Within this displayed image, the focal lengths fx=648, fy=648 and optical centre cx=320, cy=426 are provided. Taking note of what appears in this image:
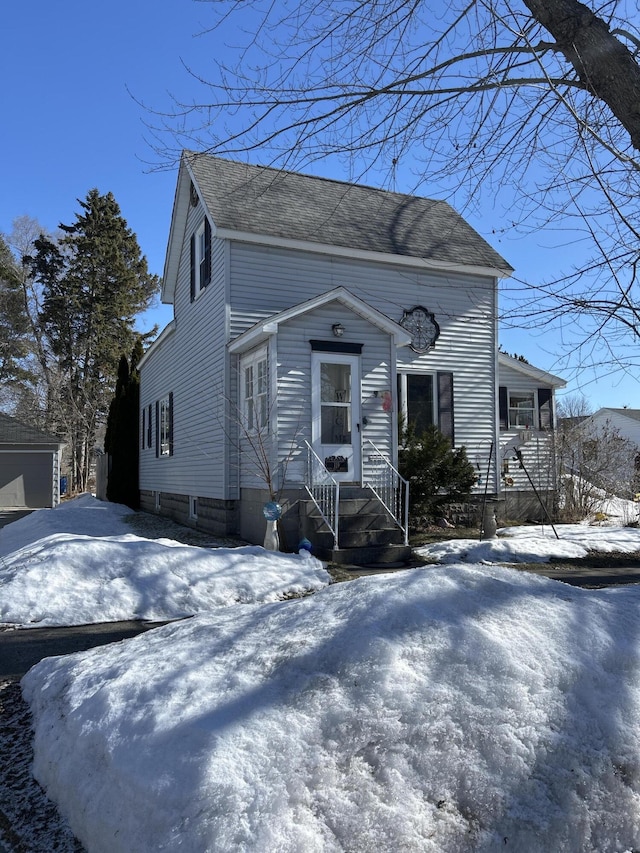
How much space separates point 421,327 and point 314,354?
4.08 metres

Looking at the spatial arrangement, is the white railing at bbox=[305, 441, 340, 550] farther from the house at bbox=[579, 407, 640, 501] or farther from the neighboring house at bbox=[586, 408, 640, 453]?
the neighboring house at bbox=[586, 408, 640, 453]

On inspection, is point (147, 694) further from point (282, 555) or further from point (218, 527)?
point (218, 527)

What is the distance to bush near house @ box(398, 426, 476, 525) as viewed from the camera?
11656 millimetres

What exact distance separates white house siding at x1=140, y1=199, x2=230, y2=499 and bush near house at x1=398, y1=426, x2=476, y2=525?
11.0 feet

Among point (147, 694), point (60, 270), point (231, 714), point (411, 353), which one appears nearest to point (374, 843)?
point (231, 714)

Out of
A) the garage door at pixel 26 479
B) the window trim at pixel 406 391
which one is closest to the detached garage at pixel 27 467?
the garage door at pixel 26 479

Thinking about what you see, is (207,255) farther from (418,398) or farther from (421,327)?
(418,398)

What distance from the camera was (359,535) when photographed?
9.34 meters

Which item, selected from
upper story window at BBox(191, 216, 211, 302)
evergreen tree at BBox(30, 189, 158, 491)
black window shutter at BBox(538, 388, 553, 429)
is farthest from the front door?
evergreen tree at BBox(30, 189, 158, 491)

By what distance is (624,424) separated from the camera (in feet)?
144

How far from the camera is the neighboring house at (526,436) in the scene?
14.9m

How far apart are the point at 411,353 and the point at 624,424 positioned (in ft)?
116

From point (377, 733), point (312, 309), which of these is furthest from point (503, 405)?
point (377, 733)

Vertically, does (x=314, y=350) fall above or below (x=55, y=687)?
above
